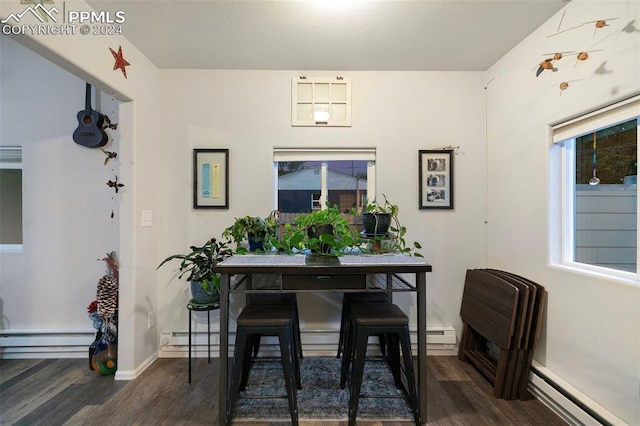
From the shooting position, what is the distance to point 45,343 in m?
2.31

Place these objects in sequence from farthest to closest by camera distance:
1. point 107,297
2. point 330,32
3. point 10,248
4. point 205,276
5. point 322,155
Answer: point 322,155 < point 10,248 < point 107,297 < point 205,276 < point 330,32

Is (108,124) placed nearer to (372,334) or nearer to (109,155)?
(109,155)

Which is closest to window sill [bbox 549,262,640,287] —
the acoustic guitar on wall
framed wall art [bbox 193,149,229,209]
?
framed wall art [bbox 193,149,229,209]

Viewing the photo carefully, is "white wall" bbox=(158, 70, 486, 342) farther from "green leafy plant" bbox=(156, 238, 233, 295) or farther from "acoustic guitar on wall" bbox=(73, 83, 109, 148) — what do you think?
"acoustic guitar on wall" bbox=(73, 83, 109, 148)

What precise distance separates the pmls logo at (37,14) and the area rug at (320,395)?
7.79 ft

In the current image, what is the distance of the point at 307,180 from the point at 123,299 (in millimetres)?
1756

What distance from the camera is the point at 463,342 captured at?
2.30 metres

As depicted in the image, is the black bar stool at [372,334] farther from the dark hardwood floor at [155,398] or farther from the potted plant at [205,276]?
the potted plant at [205,276]

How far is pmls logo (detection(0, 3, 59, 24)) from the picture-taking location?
1263mm

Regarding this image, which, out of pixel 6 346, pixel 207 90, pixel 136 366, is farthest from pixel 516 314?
pixel 6 346

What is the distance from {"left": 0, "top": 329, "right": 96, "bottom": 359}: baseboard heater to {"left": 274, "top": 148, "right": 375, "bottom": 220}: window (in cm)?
202

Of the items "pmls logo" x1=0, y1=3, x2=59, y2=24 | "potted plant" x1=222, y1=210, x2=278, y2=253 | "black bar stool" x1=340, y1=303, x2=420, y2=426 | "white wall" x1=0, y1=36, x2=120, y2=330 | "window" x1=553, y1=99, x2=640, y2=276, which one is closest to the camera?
"pmls logo" x1=0, y1=3, x2=59, y2=24

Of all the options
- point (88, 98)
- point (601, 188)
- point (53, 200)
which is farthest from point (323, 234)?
point (53, 200)

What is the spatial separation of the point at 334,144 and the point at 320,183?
375 mm
